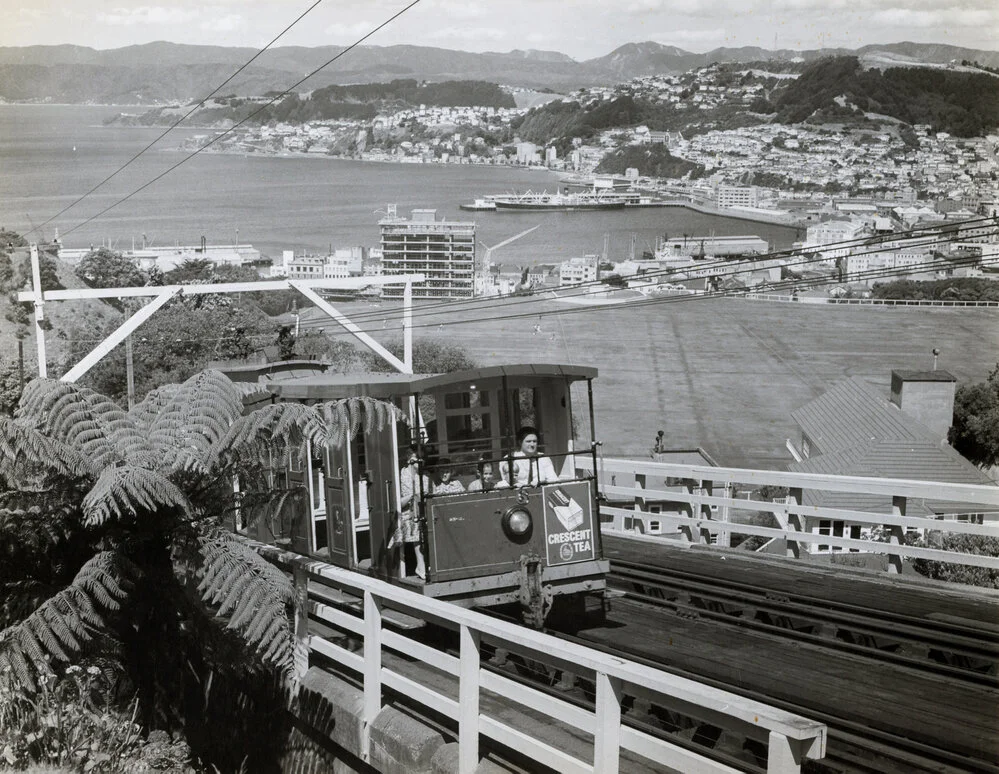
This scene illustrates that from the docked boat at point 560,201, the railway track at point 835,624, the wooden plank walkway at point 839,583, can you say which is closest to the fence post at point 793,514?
the wooden plank walkway at point 839,583

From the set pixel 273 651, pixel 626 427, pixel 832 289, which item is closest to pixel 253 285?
pixel 273 651

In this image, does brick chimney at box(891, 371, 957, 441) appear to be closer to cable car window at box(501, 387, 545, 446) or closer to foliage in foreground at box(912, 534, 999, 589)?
foliage in foreground at box(912, 534, 999, 589)

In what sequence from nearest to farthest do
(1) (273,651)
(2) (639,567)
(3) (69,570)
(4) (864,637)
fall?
(1) (273,651) → (3) (69,570) → (4) (864,637) → (2) (639,567)

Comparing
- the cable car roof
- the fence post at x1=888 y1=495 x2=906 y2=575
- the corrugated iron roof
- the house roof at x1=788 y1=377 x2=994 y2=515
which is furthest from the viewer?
the corrugated iron roof

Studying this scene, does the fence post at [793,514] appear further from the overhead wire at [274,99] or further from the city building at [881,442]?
the city building at [881,442]

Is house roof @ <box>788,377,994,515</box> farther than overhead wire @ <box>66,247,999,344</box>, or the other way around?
house roof @ <box>788,377,994,515</box>

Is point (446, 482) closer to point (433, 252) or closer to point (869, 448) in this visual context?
point (869, 448)

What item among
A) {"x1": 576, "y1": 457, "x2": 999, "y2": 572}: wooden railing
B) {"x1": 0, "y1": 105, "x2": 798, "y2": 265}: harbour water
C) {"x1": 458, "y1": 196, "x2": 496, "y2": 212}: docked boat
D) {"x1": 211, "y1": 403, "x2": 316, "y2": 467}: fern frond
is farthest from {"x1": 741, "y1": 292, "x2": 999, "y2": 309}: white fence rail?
{"x1": 211, "y1": 403, "x2": 316, "y2": 467}: fern frond

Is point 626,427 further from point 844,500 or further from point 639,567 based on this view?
point 639,567
